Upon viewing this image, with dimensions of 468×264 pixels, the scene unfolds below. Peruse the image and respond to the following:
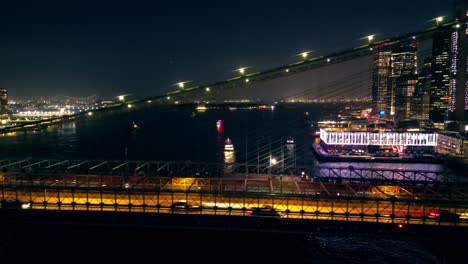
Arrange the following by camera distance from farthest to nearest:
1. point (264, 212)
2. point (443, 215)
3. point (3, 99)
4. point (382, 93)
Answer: point (3, 99) < point (382, 93) < point (264, 212) < point (443, 215)

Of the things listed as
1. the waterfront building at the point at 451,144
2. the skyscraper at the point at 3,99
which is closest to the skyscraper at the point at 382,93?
the waterfront building at the point at 451,144

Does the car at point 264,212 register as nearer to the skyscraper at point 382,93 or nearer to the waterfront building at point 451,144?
the waterfront building at point 451,144

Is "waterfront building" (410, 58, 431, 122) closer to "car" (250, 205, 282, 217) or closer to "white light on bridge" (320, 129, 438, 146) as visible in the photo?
"white light on bridge" (320, 129, 438, 146)

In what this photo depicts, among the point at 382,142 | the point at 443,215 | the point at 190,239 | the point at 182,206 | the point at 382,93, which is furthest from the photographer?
the point at 382,93

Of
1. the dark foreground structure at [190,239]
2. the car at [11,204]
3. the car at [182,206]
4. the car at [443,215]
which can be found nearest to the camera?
the car at [443,215]

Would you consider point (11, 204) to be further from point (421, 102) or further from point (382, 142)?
point (421, 102)

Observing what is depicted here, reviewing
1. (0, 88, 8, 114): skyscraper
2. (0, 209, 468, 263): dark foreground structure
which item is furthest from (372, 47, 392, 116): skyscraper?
(0, 88, 8, 114): skyscraper

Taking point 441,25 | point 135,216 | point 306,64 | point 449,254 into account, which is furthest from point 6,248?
point 449,254

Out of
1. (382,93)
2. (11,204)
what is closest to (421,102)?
(382,93)

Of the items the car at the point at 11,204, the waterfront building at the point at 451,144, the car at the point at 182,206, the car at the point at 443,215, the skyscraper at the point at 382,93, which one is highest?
the skyscraper at the point at 382,93
